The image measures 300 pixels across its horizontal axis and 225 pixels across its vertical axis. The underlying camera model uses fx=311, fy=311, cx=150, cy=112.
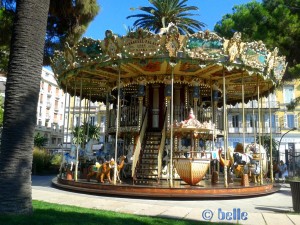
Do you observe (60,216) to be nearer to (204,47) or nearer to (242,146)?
(204,47)

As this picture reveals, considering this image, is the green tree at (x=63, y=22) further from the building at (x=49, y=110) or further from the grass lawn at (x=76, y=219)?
the building at (x=49, y=110)

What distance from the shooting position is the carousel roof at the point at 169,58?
1284cm

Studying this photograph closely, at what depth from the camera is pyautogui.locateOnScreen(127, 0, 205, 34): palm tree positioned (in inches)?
857

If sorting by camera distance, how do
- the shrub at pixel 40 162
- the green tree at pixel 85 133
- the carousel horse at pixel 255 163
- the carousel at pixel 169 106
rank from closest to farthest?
the carousel at pixel 169 106
the carousel horse at pixel 255 163
the green tree at pixel 85 133
the shrub at pixel 40 162

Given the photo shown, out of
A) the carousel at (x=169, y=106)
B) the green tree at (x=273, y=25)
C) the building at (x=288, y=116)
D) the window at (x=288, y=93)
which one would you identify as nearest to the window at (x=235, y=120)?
the building at (x=288, y=116)

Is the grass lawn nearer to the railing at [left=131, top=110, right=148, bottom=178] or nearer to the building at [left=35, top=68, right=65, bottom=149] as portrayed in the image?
the railing at [left=131, top=110, right=148, bottom=178]

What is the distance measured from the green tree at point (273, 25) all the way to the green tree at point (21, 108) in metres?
19.2

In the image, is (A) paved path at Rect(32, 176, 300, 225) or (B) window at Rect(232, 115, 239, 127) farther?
(B) window at Rect(232, 115, 239, 127)

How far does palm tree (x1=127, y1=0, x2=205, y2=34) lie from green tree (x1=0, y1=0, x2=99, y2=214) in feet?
49.7

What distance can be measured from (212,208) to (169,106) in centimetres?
734

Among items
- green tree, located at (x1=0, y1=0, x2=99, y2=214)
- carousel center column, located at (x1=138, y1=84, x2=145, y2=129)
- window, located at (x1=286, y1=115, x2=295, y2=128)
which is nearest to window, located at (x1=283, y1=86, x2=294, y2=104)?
window, located at (x1=286, y1=115, x2=295, y2=128)

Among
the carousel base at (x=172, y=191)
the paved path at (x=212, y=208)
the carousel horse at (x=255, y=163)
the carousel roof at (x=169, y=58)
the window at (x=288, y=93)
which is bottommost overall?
the paved path at (x=212, y=208)

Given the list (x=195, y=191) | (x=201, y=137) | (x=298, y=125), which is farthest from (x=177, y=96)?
(x=298, y=125)

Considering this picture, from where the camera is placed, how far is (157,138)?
54.1 ft
